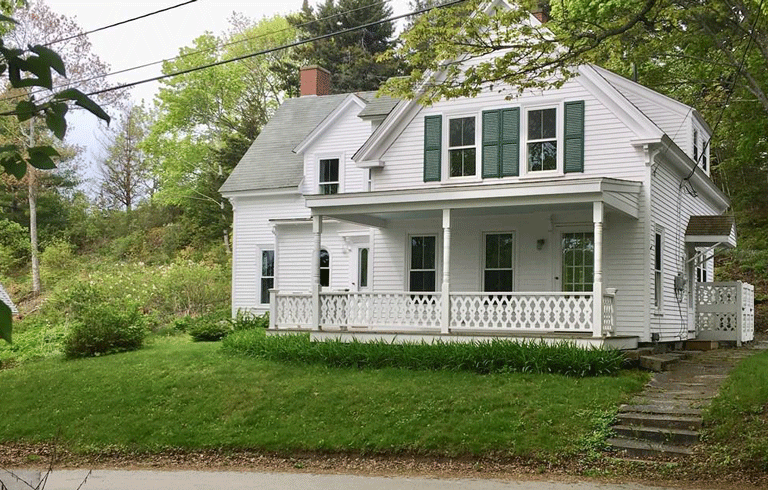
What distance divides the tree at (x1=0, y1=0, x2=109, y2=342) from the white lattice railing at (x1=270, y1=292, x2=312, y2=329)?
16.5m

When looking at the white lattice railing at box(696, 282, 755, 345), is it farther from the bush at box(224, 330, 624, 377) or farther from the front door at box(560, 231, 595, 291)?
the bush at box(224, 330, 624, 377)

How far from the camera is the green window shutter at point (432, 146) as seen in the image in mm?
19219

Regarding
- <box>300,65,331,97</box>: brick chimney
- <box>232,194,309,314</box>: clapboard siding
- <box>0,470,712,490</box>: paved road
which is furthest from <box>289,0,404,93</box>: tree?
<box>0,470,712,490</box>: paved road

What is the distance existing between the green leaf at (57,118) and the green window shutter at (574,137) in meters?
16.5

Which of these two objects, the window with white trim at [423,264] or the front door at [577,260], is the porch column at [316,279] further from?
the front door at [577,260]

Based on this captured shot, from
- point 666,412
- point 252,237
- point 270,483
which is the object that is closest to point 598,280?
point 666,412

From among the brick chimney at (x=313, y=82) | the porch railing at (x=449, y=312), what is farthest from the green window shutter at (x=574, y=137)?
the brick chimney at (x=313, y=82)

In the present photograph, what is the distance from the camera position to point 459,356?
15117 millimetres

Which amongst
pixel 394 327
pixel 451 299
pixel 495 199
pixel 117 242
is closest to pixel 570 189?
pixel 495 199

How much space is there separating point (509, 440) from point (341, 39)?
3880cm

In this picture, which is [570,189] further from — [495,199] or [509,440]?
[509,440]

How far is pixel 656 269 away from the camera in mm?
18062

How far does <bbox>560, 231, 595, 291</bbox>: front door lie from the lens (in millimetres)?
17880

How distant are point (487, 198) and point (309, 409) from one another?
5.53 metres
